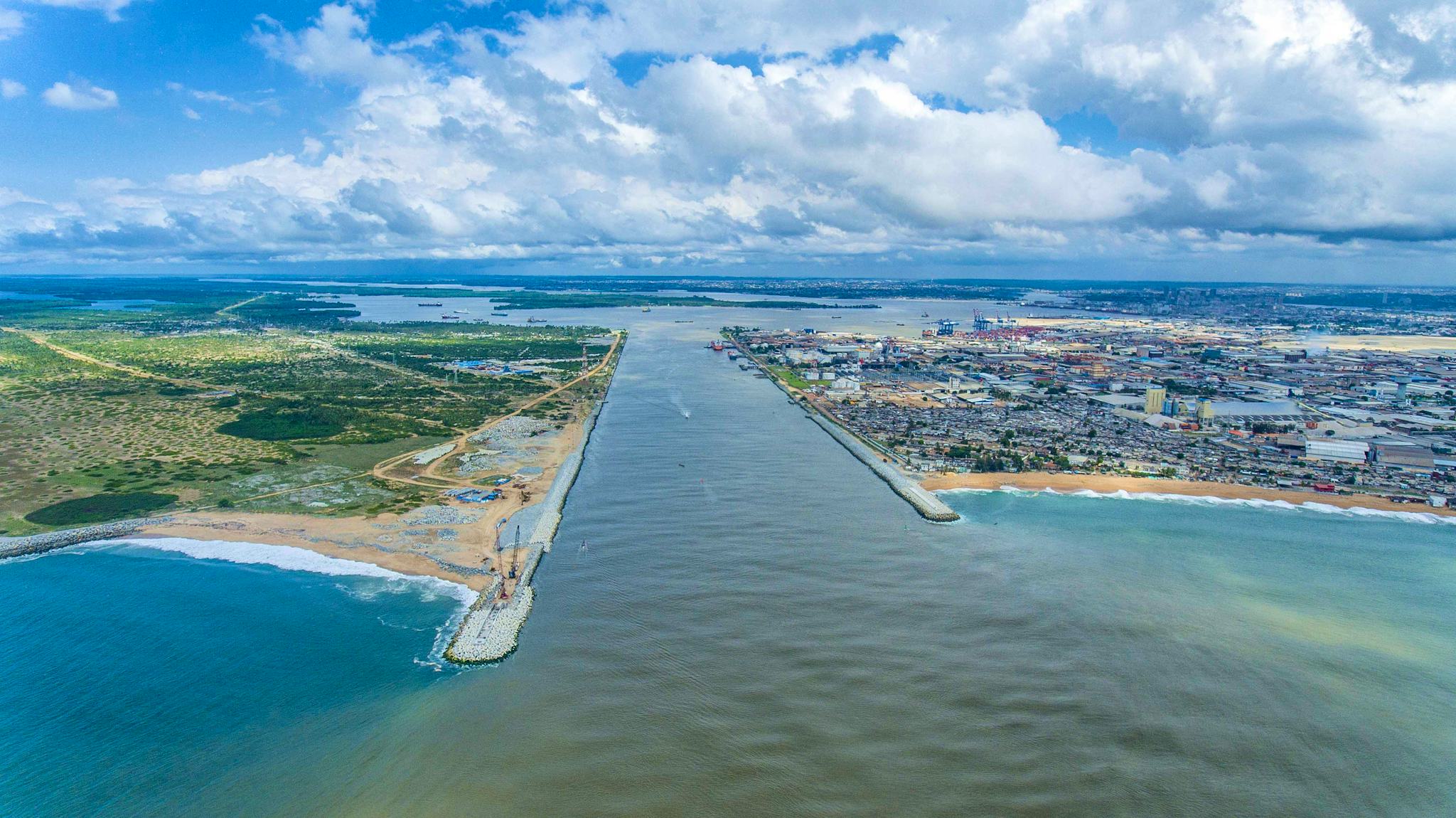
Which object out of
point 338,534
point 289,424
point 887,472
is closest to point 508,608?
point 338,534

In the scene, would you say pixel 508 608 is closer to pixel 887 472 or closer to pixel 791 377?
pixel 887 472

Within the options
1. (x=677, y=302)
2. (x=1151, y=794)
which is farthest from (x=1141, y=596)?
(x=677, y=302)

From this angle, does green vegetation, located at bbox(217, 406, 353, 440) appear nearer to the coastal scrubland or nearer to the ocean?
the coastal scrubland

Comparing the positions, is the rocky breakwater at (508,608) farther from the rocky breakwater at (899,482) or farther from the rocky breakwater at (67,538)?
the rocky breakwater at (899,482)

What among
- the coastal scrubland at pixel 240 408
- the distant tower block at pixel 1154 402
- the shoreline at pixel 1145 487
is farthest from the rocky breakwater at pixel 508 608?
the distant tower block at pixel 1154 402

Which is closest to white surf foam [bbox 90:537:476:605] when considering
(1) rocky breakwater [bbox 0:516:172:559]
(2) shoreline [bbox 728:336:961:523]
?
(1) rocky breakwater [bbox 0:516:172:559]
